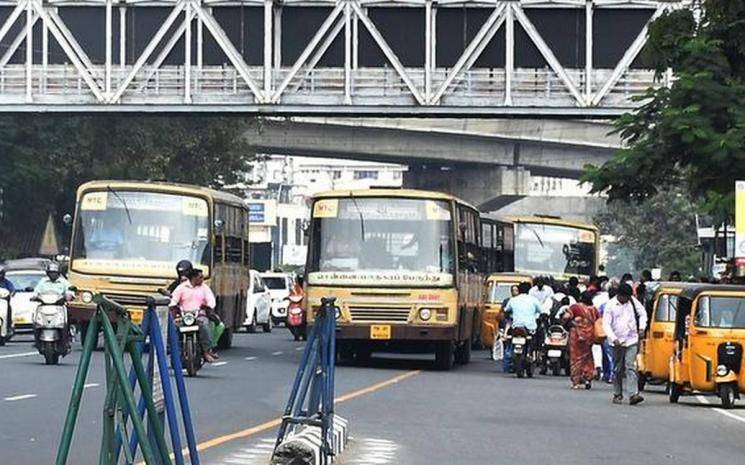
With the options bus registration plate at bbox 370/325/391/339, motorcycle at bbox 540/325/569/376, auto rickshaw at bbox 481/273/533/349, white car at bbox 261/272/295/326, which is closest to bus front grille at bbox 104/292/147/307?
bus registration plate at bbox 370/325/391/339

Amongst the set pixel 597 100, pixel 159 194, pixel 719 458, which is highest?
pixel 597 100

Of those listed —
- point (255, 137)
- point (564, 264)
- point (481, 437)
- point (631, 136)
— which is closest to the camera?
point (481, 437)

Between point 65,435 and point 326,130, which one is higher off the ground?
point 326,130

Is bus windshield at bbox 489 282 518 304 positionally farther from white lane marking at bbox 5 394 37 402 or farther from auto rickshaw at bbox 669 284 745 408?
white lane marking at bbox 5 394 37 402

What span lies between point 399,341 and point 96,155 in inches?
1254

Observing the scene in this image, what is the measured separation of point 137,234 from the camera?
35.0 meters

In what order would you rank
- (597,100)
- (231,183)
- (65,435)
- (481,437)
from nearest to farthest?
(65,435), (481,437), (597,100), (231,183)

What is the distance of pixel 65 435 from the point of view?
9.91m

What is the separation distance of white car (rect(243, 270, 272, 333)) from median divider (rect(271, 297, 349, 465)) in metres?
37.1

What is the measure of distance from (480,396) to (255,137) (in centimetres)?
4826

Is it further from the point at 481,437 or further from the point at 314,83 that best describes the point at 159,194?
the point at 481,437

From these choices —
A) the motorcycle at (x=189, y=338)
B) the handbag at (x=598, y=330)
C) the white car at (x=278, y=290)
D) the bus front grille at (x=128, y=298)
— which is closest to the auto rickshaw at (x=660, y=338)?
the handbag at (x=598, y=330)

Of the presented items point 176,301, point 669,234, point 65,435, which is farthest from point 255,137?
point 65,435

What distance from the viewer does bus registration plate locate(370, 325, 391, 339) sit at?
32.1 metres
